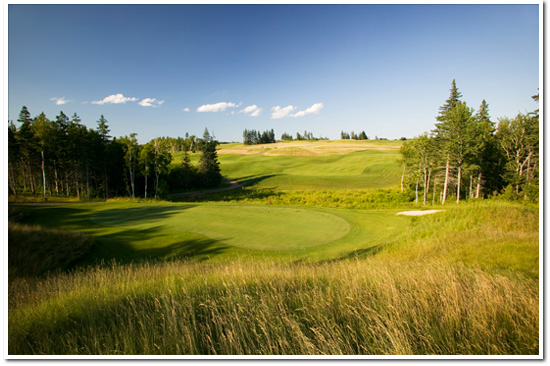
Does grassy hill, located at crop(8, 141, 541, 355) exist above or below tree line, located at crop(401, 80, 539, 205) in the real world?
below

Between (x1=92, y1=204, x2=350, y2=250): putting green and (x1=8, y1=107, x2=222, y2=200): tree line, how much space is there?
3954 mm

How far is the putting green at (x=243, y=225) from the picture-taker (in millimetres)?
8109

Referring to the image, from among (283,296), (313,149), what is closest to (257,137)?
(313,149)

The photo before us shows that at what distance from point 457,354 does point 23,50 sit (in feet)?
22.7

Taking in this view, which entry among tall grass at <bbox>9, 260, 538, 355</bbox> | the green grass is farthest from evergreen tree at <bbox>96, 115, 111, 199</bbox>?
tall grass at <bbox>9, 260, 538, 355</bbox>

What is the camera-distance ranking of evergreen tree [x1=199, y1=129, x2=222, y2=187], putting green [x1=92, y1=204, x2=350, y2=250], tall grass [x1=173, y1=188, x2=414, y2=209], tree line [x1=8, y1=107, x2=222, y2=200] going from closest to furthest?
putting green [x1=92, y1=204, x2=350, y2=250] → tree line [x1=8, y1=107, x2=222, y2=200] → tall grass [x1=173, y1=188, x2=414, y2=209] → evergreen tree [x1=199, y1=129, x2=222, y2=187]

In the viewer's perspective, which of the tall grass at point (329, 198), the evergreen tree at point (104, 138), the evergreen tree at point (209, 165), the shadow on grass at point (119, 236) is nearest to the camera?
the shadow on grass at point (119, 236)

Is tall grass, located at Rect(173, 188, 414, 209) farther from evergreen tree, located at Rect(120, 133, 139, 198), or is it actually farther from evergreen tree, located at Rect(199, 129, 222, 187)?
evergreen tree, located at Rect(199, 129, 222, 187)

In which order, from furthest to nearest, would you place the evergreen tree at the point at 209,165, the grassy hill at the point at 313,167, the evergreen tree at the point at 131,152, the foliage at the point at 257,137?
the foliage at the point at 257,137
the evergreen tree at the point at 209,165
the grassy hill at the point at 313,167
the evergreen tree at the point at 131,152

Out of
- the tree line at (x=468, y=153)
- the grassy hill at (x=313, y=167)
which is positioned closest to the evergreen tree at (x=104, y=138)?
the grassy hill at (x=313, y=167)

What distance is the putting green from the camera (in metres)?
8.11

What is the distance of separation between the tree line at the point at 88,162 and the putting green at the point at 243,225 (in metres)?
3.95

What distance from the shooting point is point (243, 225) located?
1016cm

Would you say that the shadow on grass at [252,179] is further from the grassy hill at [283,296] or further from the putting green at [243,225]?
the grassy hill at [283,296]
